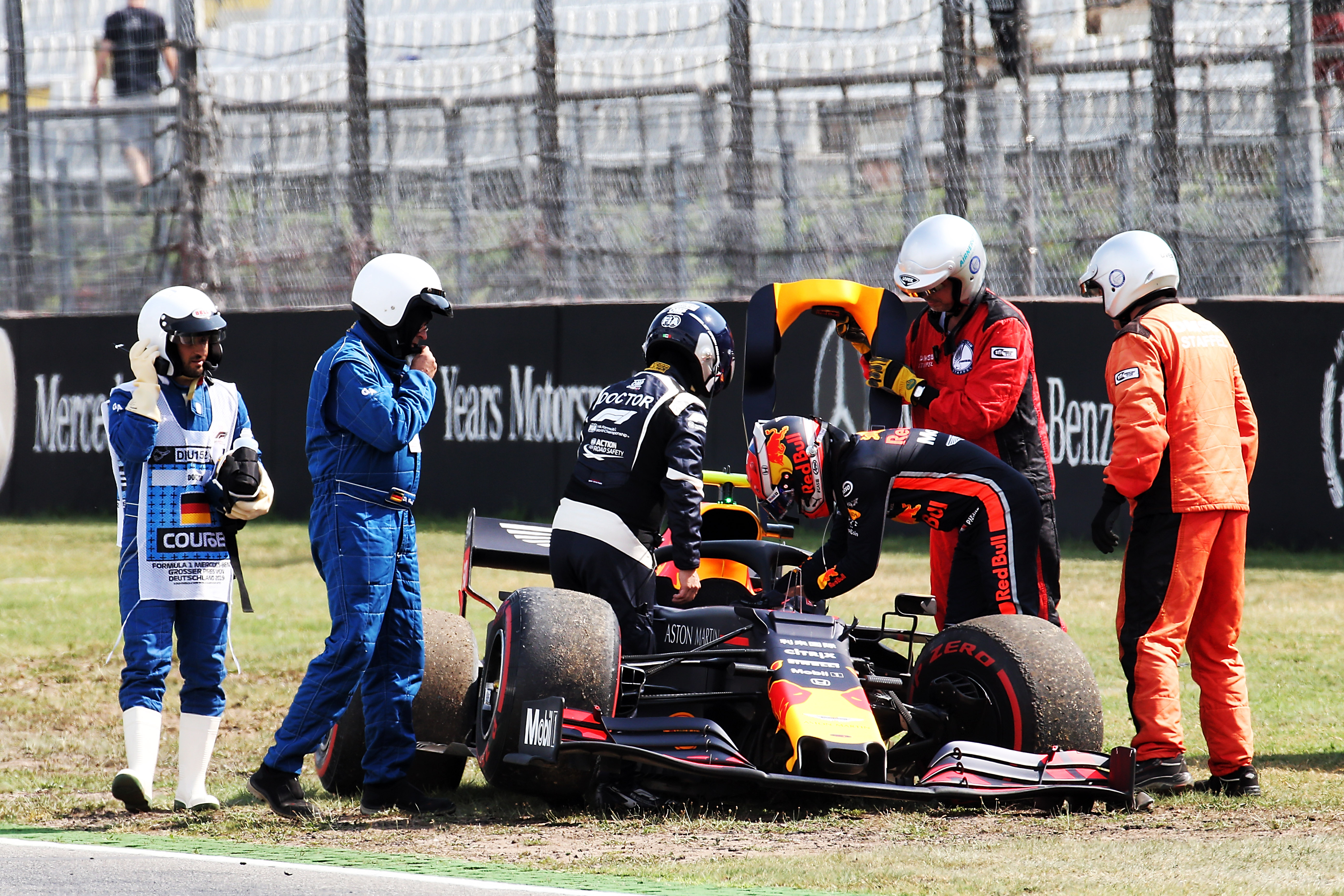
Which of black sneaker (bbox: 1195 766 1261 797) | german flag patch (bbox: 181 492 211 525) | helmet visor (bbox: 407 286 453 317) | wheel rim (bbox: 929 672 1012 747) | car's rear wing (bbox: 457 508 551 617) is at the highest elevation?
helmet visor (bbox: 407 286 453 317)

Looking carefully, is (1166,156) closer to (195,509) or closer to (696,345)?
(696,345)

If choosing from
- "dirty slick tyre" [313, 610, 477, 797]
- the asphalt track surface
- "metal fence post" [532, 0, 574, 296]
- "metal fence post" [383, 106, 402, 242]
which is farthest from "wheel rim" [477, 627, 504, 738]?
"metal fence post" [383, 106, 402, 242]

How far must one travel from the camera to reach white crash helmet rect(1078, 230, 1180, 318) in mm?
6945

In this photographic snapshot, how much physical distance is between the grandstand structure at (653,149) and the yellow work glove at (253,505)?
8.51m

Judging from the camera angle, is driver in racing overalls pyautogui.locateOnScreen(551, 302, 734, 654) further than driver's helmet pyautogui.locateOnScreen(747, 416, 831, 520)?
No

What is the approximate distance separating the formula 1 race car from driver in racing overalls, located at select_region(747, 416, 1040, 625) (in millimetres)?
307

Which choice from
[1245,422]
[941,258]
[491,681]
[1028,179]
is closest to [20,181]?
[1028,179]

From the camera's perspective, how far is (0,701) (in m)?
9.07

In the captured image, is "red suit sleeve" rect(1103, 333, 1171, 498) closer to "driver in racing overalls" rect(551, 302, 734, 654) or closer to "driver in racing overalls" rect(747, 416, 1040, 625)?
"driver in racing overalls" rect(747, 416, 1040, 625)

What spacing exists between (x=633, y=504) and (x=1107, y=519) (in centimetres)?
191

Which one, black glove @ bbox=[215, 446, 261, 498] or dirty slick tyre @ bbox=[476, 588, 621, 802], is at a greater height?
black glove @ bbox=[215, 446, 261, 498]

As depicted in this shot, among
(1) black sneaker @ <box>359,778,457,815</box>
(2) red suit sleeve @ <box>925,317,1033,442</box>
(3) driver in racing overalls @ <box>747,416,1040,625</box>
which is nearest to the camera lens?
(1) black sneaker @ <box>359,778,457,815</box>

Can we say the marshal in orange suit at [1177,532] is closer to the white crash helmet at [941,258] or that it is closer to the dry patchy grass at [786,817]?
the dry patchy grass at [786,817]

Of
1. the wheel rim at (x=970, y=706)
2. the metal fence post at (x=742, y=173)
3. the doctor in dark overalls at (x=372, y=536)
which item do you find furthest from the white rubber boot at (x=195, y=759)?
the metal fence post at (x=742, y=173)
